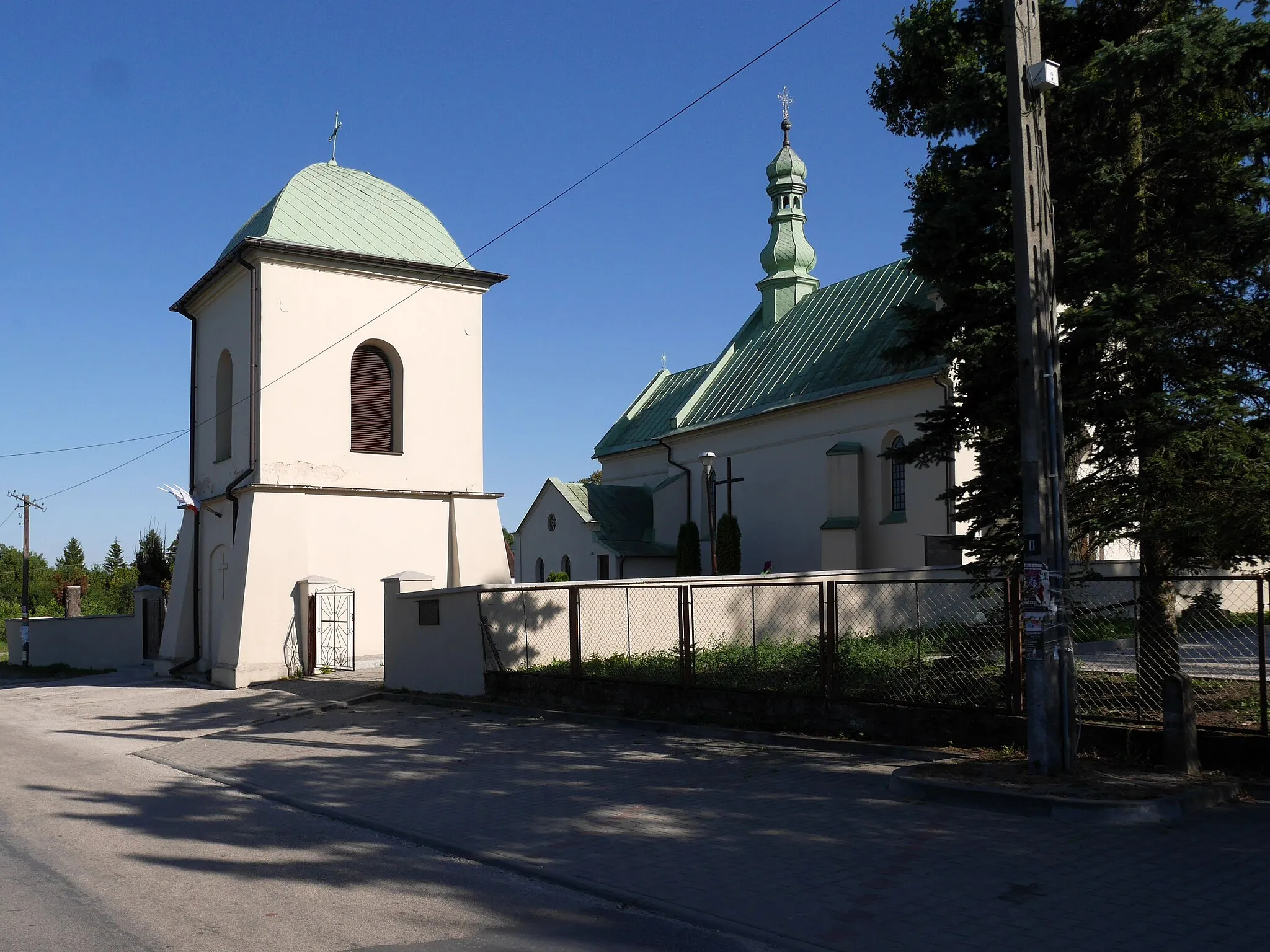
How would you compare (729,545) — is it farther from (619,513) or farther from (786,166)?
(786,166)

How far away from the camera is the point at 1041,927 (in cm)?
574

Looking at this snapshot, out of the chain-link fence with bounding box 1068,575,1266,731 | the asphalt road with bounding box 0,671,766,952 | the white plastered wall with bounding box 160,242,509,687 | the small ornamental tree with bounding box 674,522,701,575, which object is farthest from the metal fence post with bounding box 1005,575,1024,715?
the small ornamental tree with bounding box 674,522,701,575

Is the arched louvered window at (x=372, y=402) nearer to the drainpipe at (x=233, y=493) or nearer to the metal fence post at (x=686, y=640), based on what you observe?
the drainpipe at (x=233, y=493)

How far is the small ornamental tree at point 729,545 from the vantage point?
113 ft

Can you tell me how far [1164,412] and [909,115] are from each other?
8.70 m

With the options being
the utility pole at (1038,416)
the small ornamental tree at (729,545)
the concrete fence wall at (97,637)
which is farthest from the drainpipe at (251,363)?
the utility pole at (1038,416)

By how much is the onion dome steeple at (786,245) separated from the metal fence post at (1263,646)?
104 feet

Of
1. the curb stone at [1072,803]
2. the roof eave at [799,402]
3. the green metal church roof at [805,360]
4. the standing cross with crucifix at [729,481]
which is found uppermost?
the green metal church roof at [805,360]

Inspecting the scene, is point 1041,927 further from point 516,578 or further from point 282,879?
point 516,578

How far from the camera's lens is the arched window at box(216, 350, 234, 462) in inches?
1026

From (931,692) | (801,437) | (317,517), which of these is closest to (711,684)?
(931,692)

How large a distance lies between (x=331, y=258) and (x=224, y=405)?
4.80 m

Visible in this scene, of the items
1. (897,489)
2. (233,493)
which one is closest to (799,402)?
(897,489)

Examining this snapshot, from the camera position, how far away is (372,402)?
25453mm
